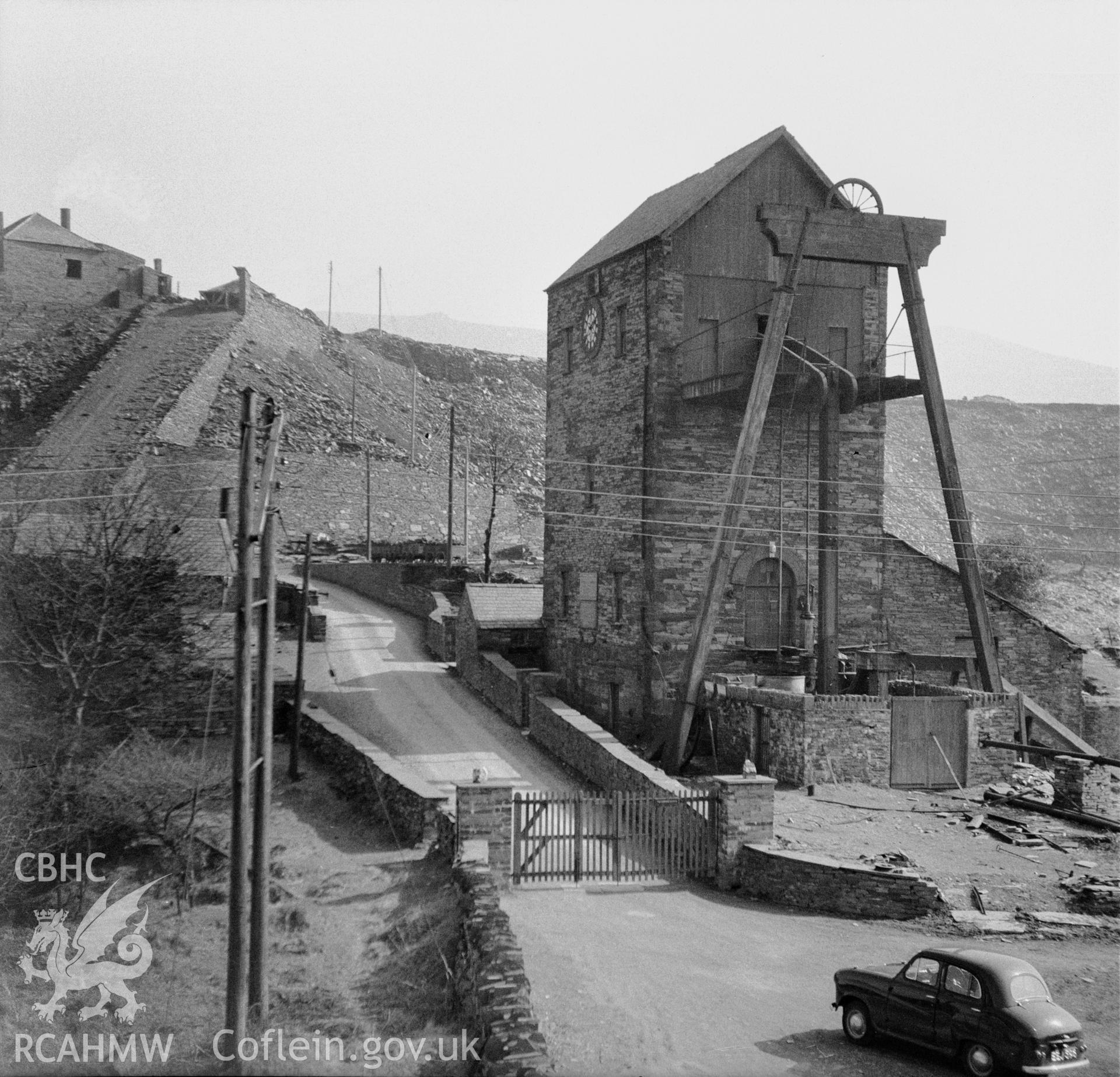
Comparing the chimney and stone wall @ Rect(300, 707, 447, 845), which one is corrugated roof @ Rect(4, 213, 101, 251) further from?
stone wall @ Rect(300, 707, 447, 845)

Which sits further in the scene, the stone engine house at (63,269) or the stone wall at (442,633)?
the stone engine house at (63,269)

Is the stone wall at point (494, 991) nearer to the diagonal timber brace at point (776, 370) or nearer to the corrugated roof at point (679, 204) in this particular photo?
the diagonal timber brace at point (776, 370)

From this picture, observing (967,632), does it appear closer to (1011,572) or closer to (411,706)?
(411,706)

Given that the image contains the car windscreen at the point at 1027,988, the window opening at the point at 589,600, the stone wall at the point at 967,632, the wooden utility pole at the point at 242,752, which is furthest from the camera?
the stone wall at the point at 967,632

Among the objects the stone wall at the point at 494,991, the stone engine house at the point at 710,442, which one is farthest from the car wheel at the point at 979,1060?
the stone engine house at the point at 710,442

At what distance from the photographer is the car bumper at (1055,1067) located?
8633 mm

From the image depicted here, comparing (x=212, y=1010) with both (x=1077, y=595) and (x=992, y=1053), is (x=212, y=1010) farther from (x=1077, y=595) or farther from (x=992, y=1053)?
(x=1077, y=595)

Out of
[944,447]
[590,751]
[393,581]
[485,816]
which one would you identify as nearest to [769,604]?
[944,447]

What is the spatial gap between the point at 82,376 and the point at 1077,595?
2486 inches

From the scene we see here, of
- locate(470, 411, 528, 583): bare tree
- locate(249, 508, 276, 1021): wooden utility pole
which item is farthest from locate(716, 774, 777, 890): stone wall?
locate(470, 411, 528, 583): bare tree

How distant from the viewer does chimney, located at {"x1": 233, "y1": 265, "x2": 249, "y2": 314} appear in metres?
79.9

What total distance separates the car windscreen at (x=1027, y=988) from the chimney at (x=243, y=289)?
3062 inches

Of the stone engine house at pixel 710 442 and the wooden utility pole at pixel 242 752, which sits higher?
the stone engine house at pixel 710 442

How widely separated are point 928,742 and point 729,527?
5.69m
